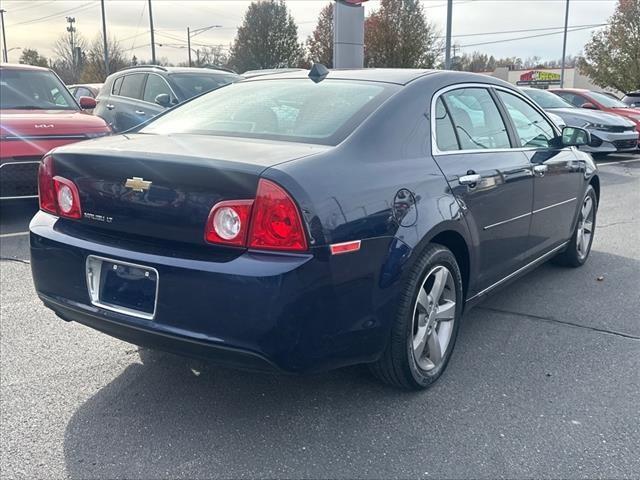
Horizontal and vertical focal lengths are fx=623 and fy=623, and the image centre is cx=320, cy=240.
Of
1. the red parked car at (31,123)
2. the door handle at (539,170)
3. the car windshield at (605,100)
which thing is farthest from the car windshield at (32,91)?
the car windshield at (605,100)

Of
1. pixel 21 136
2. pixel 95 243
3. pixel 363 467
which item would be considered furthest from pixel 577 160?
pixel 21 136

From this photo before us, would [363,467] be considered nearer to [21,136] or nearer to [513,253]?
[513,253]

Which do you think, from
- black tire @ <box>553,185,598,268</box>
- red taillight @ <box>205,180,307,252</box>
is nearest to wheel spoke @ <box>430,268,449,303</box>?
red taillight @ <box>205,180,307,252</box>

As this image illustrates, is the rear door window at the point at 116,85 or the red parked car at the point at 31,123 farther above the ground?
the rear door window at the point at 116,85

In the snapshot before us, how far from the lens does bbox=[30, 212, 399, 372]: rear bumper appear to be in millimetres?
2379

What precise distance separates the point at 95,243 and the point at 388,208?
4.28 ft

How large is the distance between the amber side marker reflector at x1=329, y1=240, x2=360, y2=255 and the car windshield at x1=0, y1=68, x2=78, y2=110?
6451 mm

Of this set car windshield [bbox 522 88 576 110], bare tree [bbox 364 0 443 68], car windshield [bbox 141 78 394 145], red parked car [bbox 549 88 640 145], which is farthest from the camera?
bare tree [bbox 364 0 443 68]

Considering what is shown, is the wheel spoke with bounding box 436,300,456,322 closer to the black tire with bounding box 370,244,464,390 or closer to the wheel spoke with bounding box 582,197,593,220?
the black tire with bounding box 370,244,464,390

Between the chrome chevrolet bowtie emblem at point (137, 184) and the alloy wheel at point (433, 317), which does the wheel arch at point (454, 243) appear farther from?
the chrome chevrolet bowtie emblem at point (137, 184)

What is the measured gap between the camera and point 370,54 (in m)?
32.6

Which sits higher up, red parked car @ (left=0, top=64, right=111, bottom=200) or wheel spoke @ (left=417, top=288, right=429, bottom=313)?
red parked car @ (left=0, top=64, right=111, bottom=200)

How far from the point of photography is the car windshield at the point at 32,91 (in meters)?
7.64

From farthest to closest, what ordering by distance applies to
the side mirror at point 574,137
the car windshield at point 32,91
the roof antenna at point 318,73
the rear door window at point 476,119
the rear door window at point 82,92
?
the rear door window at point 82,92 → the car windshield at point 32,91 → the side mirror at point 574,137 → the roof antenna at point 318,73 → the rear door window at point 476,119
